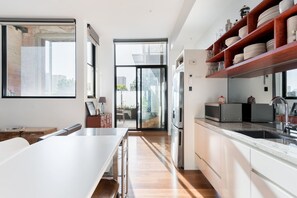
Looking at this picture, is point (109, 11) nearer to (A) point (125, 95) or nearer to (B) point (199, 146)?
(A) point (125, 95)

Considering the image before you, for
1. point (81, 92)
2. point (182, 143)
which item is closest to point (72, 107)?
point (81, 92)

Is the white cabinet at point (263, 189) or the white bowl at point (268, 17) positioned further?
the white bowl at point (268, 17)

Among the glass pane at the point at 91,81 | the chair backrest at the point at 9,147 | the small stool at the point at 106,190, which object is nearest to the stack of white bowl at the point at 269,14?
the small stool at the point at 106,190

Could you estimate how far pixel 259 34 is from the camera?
193 cm

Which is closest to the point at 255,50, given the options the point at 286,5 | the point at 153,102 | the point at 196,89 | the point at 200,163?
the point at 286,5

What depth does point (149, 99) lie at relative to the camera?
6.96 m

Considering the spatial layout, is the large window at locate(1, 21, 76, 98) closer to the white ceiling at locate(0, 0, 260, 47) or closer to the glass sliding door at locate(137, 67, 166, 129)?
the white ceiling at locate(0, 0, 260, 47)

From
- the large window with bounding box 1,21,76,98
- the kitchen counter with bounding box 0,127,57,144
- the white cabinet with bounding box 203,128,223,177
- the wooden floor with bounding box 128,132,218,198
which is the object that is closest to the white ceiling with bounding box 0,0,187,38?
the large window with bounding box 1,21,76,98

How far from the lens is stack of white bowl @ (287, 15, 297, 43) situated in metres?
1.42

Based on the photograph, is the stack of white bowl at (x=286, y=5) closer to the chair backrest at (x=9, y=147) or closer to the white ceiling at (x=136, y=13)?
the white ceiling at (x=136, y=13)

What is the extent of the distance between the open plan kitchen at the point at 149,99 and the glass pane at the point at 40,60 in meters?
0.02

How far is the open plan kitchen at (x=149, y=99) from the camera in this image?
1309mm

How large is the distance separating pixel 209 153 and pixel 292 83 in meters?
1.21

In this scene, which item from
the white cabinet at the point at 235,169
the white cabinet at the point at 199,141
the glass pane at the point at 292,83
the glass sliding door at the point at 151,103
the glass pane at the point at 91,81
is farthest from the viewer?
the glass sliding door at the point at 151,103
